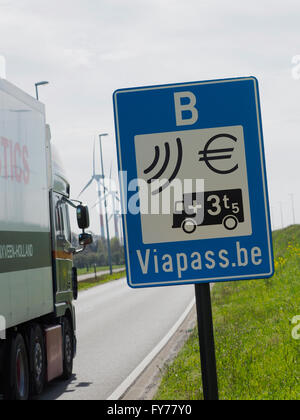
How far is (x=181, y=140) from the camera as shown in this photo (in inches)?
149

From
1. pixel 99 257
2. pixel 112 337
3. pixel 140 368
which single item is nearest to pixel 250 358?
pixel 140 368

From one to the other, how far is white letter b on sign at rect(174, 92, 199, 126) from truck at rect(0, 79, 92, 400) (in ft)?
15.7

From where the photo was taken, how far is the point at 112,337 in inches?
742

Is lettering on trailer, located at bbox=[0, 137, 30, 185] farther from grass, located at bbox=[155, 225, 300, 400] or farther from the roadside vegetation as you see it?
the roadside vegetation

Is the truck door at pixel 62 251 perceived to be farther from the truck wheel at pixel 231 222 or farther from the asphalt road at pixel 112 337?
the truck wheel at pixel 231 222

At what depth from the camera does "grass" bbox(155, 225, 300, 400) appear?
899cm

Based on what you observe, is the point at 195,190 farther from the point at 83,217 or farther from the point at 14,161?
the point at 83,217

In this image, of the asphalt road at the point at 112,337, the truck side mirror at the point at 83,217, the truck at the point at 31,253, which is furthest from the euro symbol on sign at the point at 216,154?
the truck side mirror at the point at 83,217

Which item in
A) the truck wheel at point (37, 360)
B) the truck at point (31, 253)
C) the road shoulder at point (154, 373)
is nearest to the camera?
the truck at point (31, 253)

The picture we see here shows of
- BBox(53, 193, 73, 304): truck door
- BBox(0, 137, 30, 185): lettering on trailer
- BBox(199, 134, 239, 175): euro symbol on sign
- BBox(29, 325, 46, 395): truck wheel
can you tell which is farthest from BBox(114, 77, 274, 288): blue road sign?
BBox(53, 193, 73, 304): truck door

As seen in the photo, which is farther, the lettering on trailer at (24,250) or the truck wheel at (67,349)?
the truck wheel at (67,349)

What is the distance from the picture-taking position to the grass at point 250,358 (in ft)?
29.5

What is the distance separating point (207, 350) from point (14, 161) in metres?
5.86

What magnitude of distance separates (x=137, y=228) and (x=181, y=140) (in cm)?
47
